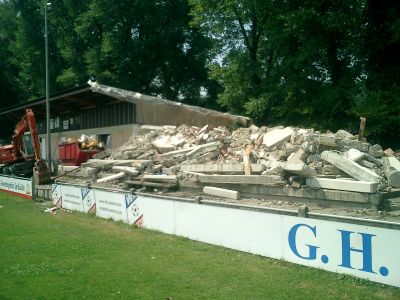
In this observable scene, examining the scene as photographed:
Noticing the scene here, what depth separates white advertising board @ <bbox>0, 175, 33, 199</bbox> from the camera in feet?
70.4

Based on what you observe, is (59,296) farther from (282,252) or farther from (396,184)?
(396,184)

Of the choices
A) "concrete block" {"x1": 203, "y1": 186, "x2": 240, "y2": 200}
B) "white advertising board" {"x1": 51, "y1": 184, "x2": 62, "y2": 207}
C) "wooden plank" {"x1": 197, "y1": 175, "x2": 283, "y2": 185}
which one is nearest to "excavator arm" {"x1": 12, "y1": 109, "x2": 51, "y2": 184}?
"white advertising board" {"x1": 51, "y1": 184, "x2": 62, "y2": 207}

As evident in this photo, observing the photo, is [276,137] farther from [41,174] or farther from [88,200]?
[41,174]

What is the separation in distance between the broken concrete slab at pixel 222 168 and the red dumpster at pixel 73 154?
10.2 m

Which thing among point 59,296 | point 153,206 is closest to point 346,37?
point 153,206

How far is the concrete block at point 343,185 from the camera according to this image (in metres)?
11.9

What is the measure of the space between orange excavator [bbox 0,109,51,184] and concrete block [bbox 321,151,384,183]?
1549 cm

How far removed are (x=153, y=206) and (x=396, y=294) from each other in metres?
7.10

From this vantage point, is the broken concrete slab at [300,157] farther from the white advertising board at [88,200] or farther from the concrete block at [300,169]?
the white advertising board at [88,200]

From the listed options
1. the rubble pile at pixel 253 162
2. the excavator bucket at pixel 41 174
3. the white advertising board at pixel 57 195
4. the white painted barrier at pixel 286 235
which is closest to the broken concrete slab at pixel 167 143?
the rubble pile at pixel 253 162

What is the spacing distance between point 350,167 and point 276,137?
4126mm

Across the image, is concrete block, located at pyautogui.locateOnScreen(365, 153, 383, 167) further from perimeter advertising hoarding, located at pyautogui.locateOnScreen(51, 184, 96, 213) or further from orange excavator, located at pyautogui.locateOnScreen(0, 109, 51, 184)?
orange excavator, located at pyautogui.locateOnScreen(0, 109, 51, 184)

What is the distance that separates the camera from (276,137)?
16734 millimetres

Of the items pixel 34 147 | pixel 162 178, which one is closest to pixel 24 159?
pixel 34 147
